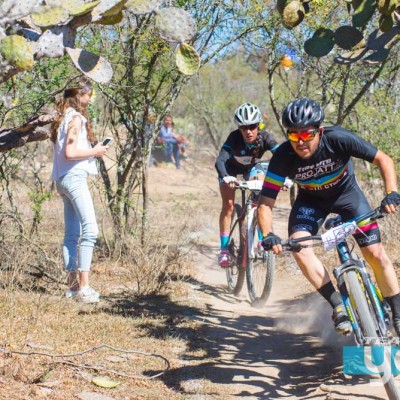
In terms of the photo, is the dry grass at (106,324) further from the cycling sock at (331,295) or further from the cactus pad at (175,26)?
the cactus pad at (175,26)

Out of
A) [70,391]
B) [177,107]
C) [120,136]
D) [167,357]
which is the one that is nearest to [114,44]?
[120,136]

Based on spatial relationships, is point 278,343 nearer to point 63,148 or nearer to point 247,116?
point 247,116

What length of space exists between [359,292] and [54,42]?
232cm

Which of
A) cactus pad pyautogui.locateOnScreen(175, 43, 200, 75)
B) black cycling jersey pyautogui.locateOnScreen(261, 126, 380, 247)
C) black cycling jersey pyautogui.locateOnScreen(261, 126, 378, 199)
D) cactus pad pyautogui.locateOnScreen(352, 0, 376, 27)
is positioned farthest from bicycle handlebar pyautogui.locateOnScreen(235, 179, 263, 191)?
cactus pad pyautogui.locateOnScreen(175, 43, 200, 75)

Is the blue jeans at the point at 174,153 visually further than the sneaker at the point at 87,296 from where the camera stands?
Yes

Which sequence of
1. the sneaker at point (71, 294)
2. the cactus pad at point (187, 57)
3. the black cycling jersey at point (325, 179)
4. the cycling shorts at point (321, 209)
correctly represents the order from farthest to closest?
the sneaker at point (71, 294) < the cycling shorts at point (321, 209) < the black cycling jersey at point (325, 179) < the cactus pad at point (187, 57)

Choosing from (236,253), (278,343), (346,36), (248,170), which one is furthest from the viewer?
(236,253)

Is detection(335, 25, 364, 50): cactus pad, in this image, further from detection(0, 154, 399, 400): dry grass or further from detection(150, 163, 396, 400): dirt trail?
detection(0, 154, 399, 400): dry grass

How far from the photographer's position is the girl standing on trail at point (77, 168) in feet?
20.7

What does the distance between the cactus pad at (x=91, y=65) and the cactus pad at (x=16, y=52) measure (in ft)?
1.04

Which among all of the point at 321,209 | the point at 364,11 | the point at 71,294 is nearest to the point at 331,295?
the point at 321,209

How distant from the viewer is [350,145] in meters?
4.80

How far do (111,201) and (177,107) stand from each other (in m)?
17.2

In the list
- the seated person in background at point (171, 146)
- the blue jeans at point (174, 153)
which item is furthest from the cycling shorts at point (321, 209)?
the blue jeans at point (174, 153)
